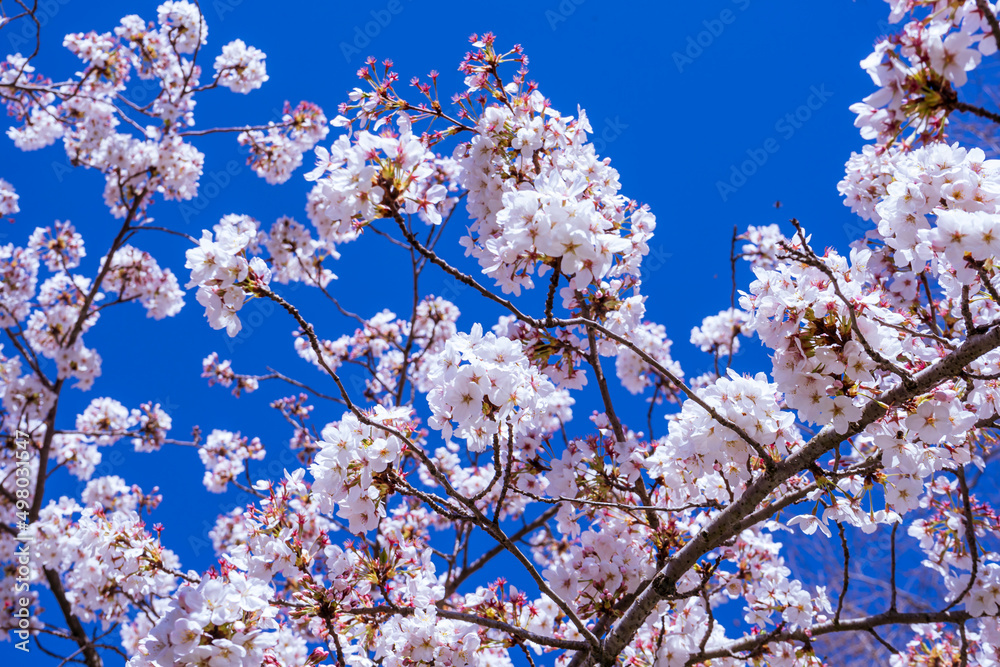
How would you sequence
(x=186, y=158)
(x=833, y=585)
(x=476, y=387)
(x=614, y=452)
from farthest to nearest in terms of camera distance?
(x=833, y=585) < (x=186, y=158) < (x=614, y=452) < (x=476, y=387)

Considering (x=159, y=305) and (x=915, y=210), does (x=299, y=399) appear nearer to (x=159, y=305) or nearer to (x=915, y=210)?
(x=159, y=305)

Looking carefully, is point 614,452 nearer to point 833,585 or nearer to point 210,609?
point 210,609

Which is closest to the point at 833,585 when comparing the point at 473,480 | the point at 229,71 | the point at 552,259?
the point at 473,480

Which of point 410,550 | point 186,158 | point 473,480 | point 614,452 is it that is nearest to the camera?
point 410,550

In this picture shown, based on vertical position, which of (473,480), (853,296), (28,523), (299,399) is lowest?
(853,296)

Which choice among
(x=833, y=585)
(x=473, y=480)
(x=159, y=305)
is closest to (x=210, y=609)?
(x=473, y=480)

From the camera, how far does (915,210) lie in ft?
6.89

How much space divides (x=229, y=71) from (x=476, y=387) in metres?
7.26

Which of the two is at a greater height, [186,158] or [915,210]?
[186,158]

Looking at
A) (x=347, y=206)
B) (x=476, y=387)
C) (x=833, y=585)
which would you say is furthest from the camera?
(x=833, y=585)

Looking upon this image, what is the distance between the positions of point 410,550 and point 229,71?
706 cm

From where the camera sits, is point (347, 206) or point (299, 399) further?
point (299, 399)

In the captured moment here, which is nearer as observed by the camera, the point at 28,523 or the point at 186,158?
the point at 28,523

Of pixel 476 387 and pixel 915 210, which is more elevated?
pixel 915 210
